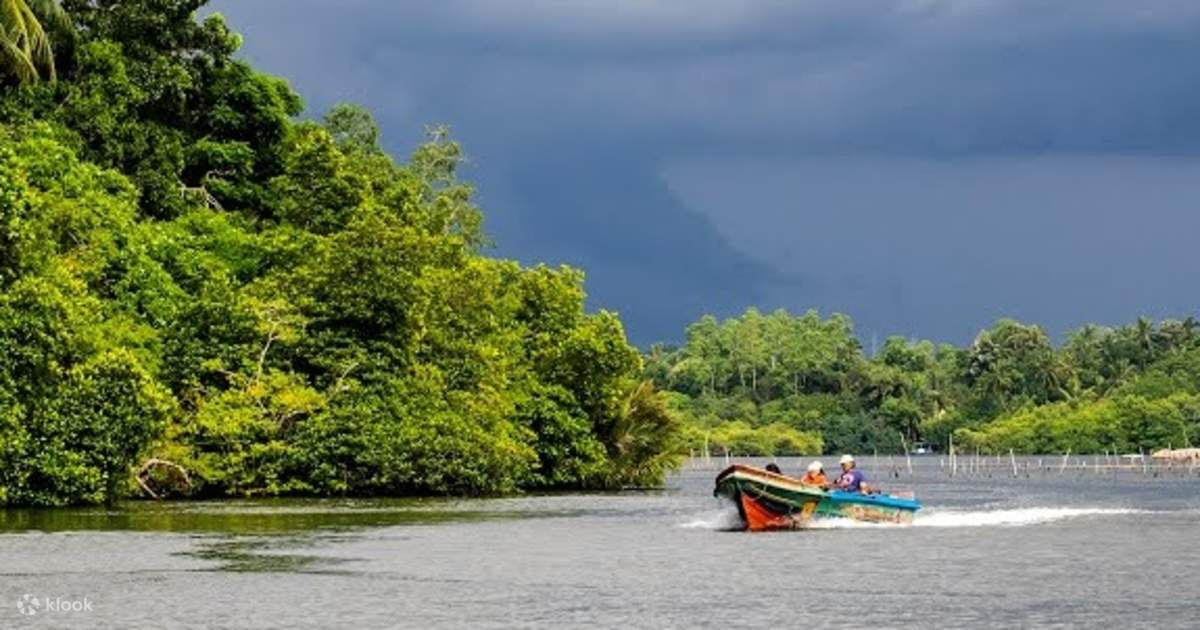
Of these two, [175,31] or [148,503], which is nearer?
[148,503]

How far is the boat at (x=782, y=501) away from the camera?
46688 mm

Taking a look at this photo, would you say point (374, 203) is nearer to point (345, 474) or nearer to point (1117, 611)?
point (345, 474)

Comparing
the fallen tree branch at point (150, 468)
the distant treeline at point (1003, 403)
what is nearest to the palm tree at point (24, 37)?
the fallen tree branch at point (150, 468)

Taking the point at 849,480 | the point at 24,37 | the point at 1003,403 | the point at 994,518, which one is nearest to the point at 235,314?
the point at 24,37

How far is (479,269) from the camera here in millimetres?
67625

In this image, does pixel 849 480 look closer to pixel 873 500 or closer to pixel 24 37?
pixel 873 500

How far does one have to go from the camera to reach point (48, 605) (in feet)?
90.5

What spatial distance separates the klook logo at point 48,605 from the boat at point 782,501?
20.9 metres

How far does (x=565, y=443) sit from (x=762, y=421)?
118 metres

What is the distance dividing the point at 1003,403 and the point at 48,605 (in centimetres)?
15749

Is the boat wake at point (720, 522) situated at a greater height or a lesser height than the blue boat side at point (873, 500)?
lesser

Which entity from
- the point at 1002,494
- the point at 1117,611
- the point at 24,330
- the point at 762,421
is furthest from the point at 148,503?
the point at 762,421

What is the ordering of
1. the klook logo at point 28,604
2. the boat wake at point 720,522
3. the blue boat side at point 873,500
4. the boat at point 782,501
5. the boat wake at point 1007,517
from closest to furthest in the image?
the klook logo at point 28,604
the boat at point 782,501
the blue boat side at point 873,500
the boat wake at point 720,522
the boat wake at point 1007,517

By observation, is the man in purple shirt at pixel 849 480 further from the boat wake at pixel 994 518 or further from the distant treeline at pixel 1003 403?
the distant treeline at pixel 1003 403
